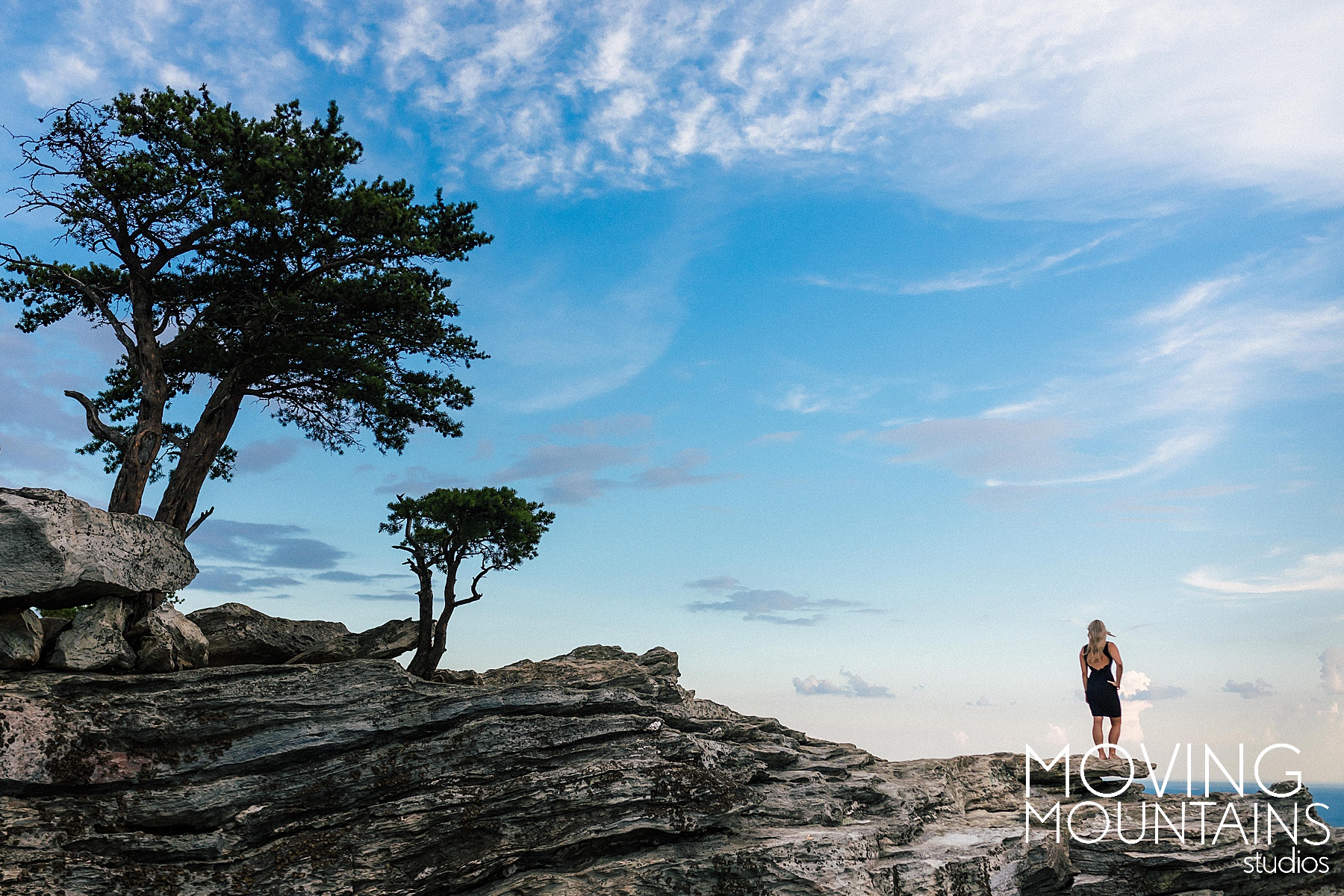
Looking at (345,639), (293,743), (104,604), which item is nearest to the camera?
(293,743)

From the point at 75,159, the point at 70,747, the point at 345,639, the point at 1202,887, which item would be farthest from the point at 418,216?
the point at 1202,887

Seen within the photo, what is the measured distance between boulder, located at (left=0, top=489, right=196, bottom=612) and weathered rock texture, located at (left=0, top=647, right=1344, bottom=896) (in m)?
2.12

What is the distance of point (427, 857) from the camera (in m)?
16.5

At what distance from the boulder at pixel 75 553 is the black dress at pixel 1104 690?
2427 cm

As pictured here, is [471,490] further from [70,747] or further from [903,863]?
[903,863]

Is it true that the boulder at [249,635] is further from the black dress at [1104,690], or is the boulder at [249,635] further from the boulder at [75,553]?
the black dress at [1104,690]

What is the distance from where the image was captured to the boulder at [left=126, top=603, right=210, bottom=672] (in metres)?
20.3

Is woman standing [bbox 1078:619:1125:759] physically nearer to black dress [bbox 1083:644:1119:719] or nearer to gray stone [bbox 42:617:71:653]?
black dress [bbox 1083:644:1119:719]

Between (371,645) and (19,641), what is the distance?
985 cm

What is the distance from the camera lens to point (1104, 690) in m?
21.4

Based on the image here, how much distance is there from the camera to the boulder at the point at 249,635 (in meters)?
23.8

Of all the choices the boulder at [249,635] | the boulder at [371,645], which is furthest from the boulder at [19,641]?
the boulder at [371,645]

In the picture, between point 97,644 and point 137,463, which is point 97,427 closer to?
point 137,463

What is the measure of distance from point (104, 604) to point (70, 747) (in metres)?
4.93
